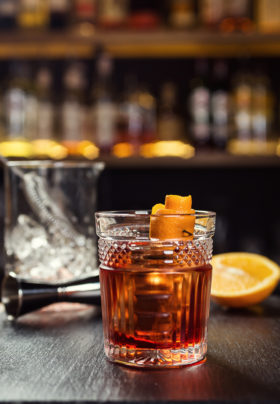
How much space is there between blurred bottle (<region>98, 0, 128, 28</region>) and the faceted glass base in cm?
147

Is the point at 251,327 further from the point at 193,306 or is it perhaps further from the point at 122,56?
the point at 122,56

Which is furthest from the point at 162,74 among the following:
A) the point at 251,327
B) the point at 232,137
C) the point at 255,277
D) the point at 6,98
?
the point at 251,327

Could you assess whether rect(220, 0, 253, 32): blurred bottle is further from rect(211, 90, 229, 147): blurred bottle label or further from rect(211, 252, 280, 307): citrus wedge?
rect(211, 252, 280, 307): citrus wedge

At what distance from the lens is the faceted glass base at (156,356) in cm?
46

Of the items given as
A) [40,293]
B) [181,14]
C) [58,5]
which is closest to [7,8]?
[58,5]

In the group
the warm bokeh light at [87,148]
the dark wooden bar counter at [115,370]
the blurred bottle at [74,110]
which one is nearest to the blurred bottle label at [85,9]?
the blurred bottle at [74,110]

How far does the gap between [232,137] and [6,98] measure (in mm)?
807

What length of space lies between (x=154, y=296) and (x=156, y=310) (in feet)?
0.04

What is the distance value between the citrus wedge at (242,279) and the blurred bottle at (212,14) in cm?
118

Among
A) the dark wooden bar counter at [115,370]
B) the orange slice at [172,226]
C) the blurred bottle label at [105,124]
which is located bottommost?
the dark wooden bar counter at [115,370]

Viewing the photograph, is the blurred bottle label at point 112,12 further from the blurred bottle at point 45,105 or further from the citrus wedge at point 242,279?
the citrus wedge at point 242,279

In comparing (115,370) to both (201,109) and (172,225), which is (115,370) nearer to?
(172,225)

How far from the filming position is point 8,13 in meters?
1.76

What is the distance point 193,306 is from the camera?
492 mm
